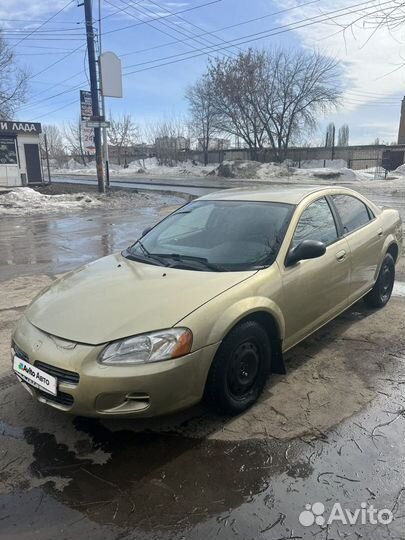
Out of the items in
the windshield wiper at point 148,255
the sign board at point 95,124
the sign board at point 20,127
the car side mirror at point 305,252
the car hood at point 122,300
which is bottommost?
the car hood at point 122,300

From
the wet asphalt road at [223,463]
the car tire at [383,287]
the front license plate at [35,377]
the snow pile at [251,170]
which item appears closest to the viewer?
the wet asphalt road at [223,463]

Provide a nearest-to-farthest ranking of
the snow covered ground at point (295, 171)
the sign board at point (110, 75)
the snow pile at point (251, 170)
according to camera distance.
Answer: the sign board at point (110, 75), the snow covered ground at point (295, 171), the snow pile at point (251, 170)

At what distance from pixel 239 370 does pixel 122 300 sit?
928 mm

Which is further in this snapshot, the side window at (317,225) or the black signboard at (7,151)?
the black signboard at (7,151)

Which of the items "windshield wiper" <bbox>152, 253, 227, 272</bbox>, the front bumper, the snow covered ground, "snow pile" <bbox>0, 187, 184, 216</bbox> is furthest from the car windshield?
the snow covered ground

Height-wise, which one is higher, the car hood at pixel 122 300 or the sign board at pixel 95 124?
the sign board at pixel 95 124

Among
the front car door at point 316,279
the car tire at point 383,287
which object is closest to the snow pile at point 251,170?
the car tire at point 383,287

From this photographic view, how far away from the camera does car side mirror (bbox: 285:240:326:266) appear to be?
11.3 ft

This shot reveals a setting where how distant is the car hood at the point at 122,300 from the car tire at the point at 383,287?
2402 mm

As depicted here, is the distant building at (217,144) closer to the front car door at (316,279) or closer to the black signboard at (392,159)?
the black signboard at (392,159)

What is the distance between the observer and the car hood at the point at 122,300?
8.93ft

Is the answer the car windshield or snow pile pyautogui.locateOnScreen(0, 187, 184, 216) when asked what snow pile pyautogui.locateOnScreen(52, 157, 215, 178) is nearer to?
Result: snow pile pyautogui.locateOnScreen(0, 187, 184, 216)

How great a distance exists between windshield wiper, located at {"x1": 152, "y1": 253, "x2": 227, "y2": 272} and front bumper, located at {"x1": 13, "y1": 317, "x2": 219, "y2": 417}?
2.51 feet

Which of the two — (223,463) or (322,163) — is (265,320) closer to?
(223,463)
